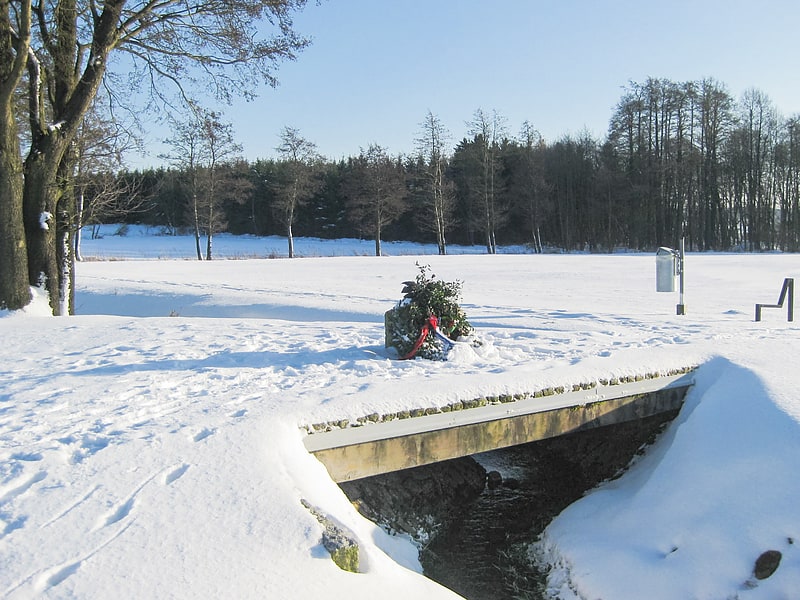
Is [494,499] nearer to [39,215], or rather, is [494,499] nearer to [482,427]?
[482,427]

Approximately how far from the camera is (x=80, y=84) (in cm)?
1057

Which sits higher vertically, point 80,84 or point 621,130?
point 621,130

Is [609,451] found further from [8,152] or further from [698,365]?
[8,152]

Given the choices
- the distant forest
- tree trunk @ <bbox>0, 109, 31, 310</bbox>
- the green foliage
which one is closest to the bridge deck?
the green foliage

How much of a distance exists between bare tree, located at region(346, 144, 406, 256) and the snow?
31363 mm

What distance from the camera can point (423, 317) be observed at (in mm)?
7398

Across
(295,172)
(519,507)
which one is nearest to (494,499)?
(519,507)

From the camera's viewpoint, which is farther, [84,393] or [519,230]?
[519,230]

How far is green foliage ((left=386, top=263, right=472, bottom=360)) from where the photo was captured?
733 centimetres

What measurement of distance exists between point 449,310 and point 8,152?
722 centimetres

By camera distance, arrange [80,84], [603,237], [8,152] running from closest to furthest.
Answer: [8,152] < [80,84] < [603,237]

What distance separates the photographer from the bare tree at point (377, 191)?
4141 centimetres

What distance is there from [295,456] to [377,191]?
37972 mm

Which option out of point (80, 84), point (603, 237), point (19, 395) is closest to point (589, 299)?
point (80, 84)
